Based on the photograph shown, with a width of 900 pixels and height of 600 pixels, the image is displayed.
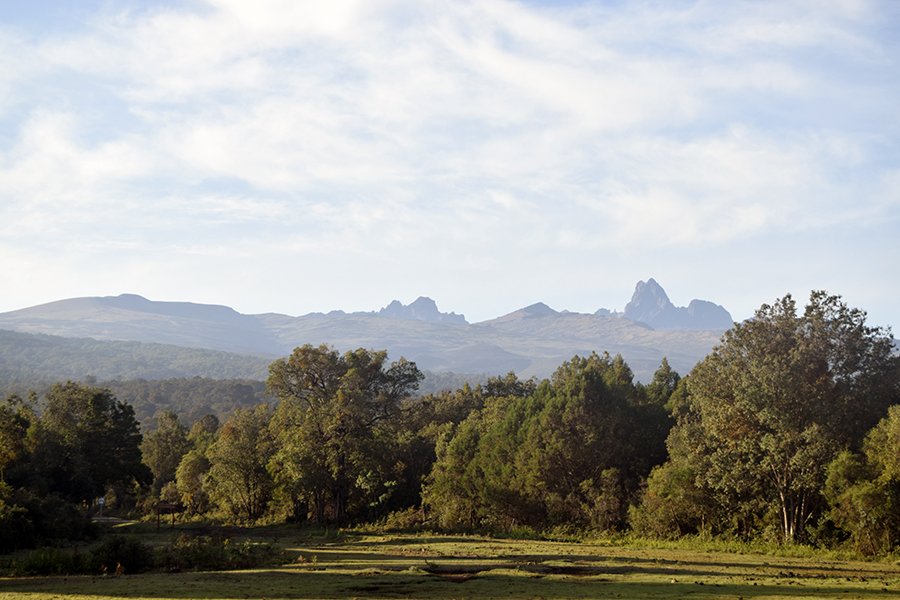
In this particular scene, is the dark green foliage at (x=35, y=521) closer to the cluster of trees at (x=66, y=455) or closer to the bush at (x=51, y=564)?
the cluster of trees at (x=66, y=455)

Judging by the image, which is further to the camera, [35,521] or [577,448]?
[577,448]

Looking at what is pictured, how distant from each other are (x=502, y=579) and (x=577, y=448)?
23529mm

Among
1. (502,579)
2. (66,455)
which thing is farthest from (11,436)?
(502,579)

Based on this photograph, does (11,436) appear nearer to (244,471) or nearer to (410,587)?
(244,471)

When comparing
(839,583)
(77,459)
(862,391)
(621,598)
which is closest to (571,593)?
(621,598)

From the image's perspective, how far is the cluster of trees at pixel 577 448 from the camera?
3039 centimetres

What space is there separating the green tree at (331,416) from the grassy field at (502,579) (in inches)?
720

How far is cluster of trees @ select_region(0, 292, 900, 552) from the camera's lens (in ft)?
99.7

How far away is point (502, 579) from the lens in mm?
17516

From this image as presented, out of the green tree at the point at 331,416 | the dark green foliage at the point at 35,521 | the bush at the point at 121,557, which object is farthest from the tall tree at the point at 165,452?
the bush at the point at 121,557

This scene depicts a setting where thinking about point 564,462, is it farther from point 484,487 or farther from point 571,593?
point 571,593

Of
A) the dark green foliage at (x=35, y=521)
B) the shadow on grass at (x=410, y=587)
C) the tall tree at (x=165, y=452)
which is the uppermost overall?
the shadow on grass at (x=410, y=587)

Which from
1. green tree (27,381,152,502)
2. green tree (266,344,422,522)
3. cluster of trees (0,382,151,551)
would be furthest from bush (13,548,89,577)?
green tree (27,381,152,502)

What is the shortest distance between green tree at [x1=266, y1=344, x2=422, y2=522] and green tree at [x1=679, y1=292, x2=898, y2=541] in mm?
23013
